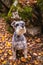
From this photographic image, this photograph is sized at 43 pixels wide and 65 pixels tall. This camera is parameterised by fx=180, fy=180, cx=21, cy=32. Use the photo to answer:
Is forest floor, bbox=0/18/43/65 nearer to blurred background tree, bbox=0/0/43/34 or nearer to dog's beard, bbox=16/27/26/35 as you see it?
blurred background tree, bbox=0/0/43/34

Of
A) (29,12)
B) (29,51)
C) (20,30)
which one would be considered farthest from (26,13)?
(20,30)

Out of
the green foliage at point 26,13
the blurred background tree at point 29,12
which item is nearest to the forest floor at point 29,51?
the blurred background tree at point 29,12

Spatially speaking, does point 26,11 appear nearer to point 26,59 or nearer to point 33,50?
point 33,50

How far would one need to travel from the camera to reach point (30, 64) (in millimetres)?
5500

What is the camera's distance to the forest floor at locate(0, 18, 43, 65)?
558 centimetres

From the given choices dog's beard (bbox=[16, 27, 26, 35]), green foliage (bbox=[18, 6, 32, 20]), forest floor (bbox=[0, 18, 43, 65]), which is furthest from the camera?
green foliage (bbox=[18, 6, 32, 20])

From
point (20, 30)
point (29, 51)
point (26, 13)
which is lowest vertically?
point (29, 51)

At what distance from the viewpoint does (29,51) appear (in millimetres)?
6031

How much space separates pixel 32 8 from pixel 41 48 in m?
1.64

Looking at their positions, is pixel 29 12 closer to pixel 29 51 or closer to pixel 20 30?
pixel 29 51

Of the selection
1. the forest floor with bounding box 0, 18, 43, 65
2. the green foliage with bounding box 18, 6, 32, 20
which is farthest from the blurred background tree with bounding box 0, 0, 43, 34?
the forest floor with bounding box 0, 18, 43, 65

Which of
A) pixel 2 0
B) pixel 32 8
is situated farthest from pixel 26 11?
pixel 2 0

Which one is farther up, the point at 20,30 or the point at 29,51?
the point at 20,30

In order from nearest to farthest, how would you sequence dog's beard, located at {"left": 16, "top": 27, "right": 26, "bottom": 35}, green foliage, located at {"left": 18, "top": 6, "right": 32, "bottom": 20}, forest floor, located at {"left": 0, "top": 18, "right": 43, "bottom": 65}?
dog's beard, located at {"left": 16, "top": 27, "right": 26, "bottom": 35}
forest floor, located at {"left": 0, "top": 18, "right": 43, "bottom": 65}
green foliage, located at {"left": 18, "top": 6, "right": 32, "bottom": 20}
